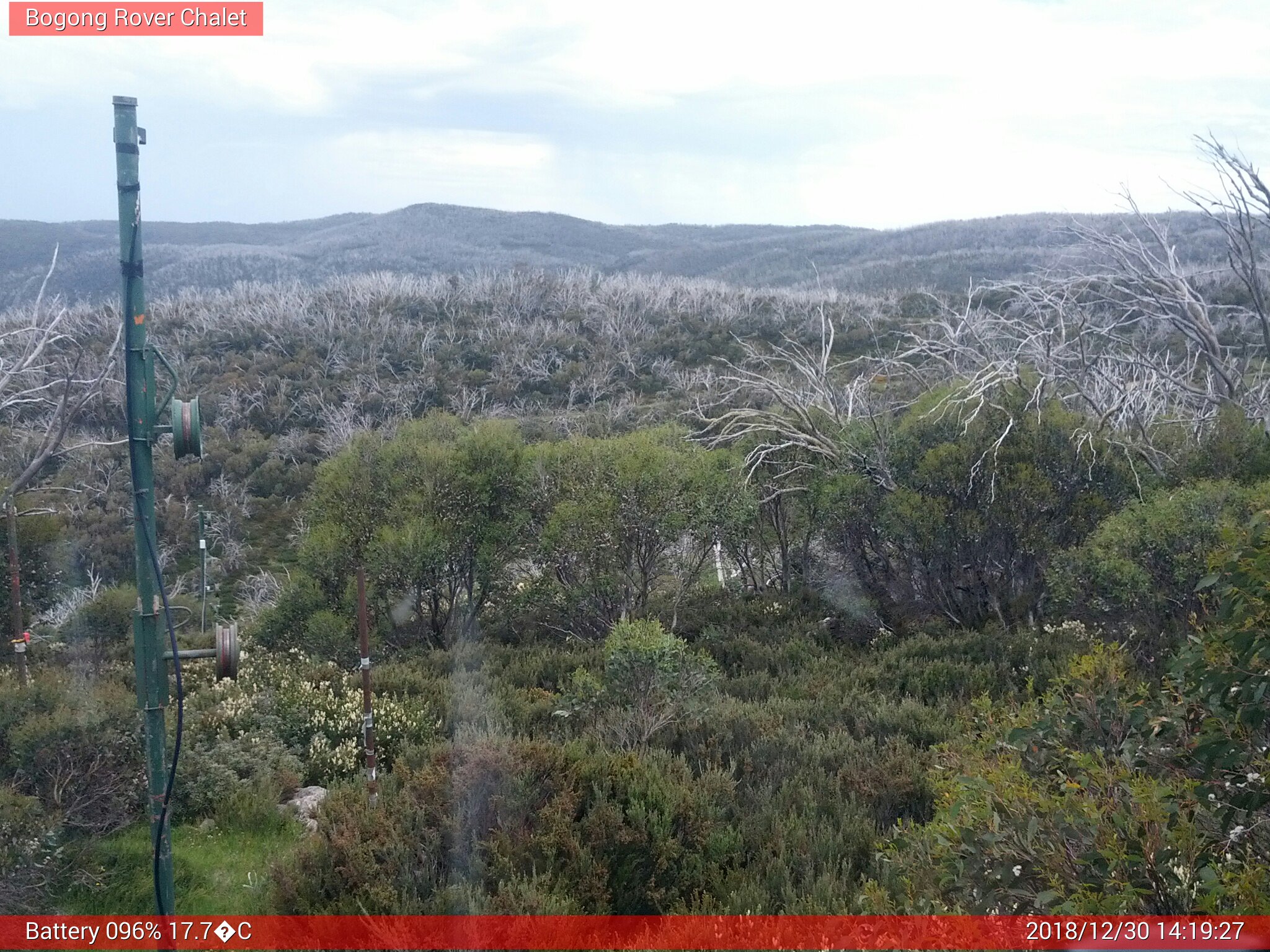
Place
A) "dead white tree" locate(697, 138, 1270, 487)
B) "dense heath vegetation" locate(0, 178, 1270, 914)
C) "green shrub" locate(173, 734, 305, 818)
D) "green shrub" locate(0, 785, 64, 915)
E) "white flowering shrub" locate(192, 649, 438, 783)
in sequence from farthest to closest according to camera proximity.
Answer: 1. "dead white tree" locate(697, 138, 1270, 487)
2. "white flowering shrub" locate(192, 649, 438, 783)
3. "green shrub" locate(173, 734, 305, 818)
4. "green shrub" locate(0, 785, 64, 915)
5. "dense heath vegetation" locate(0, 178, 1270, 914)

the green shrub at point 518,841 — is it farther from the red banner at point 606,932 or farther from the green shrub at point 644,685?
the green shrub at point 644,685

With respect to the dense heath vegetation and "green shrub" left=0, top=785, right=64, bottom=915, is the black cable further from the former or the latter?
"green shrub" left=0, top=785, right=64, bottom=915

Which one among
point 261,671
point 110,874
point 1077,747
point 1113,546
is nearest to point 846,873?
point 1077,747

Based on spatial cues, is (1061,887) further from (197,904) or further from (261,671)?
(261,671)

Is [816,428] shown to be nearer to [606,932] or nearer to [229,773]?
[229,773]

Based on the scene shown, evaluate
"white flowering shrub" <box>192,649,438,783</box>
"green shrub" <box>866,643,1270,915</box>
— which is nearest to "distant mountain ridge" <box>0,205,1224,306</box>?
"white flowering shrub" <box>192,649,438,783</box>

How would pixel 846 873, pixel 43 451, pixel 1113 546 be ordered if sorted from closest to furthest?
pixel 846 873 → pixel 43 451 → pixel 1113 546

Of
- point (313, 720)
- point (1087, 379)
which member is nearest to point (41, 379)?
point (313, 720)
